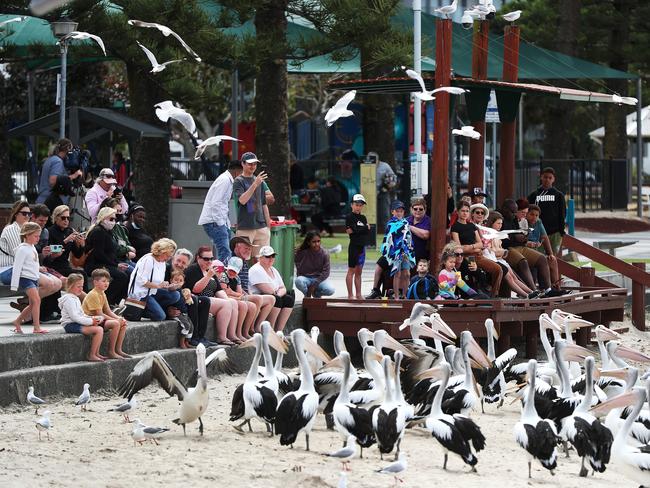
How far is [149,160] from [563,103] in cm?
1802

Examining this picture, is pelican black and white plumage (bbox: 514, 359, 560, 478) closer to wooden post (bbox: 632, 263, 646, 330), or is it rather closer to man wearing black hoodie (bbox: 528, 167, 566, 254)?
man wearing black hoodie (bbox: 528, 167, 566, 254)

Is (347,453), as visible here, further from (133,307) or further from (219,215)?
(219,215)

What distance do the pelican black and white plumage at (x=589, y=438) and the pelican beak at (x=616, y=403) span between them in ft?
0.85

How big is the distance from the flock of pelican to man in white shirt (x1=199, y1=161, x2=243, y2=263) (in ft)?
6.85

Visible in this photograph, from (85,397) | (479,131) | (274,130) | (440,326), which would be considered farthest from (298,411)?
(274,130)

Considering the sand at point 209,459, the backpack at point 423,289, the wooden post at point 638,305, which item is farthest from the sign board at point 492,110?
the sand at point 209,459

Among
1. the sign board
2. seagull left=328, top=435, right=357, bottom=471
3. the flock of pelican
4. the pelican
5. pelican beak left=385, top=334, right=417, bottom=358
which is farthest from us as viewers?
the sign board

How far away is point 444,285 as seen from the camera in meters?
16.8

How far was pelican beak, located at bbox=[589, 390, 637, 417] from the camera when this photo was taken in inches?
480

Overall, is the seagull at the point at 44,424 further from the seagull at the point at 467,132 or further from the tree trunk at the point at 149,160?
the tree trunk at the point at 149,160

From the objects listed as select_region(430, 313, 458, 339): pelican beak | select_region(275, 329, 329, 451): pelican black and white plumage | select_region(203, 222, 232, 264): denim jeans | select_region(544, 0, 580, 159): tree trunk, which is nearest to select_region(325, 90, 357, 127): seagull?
select_region(203, 222, 232, 264): denim jeans

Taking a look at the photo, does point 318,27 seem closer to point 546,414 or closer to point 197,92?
point 197,92

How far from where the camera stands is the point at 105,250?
15148 millimetres

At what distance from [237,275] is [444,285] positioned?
260cm
